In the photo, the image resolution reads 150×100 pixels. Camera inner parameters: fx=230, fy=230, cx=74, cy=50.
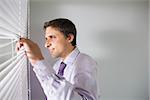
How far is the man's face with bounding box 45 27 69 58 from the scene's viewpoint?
1048mm

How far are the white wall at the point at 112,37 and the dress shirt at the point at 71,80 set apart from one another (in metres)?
0.47

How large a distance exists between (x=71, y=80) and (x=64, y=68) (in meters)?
0.21

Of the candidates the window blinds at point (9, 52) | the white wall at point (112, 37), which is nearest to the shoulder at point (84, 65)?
the window blinds at point (9, 52)

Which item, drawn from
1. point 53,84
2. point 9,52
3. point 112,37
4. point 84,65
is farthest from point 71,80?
point 112,37

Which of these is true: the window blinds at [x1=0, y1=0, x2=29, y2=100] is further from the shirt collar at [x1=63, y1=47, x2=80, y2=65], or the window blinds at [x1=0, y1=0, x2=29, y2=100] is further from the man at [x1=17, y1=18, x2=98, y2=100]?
the shirt collar at [x1=63, y1=47, x2=80, y2=65]

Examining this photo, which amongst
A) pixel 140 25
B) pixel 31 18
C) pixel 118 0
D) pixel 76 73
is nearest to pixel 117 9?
pixel 118 0

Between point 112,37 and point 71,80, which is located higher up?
point 112,37

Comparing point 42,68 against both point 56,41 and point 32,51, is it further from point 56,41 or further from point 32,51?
point 56,41

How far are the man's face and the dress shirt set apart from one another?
54 millimetres

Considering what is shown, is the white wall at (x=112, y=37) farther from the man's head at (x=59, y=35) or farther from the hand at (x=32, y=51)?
the hand at (x=32, y=51)

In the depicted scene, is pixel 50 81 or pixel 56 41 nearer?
pixel 50 81

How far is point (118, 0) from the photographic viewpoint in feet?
4.98

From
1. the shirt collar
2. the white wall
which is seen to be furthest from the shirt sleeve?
the white wall

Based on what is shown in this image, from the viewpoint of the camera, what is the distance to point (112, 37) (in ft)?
5.10
